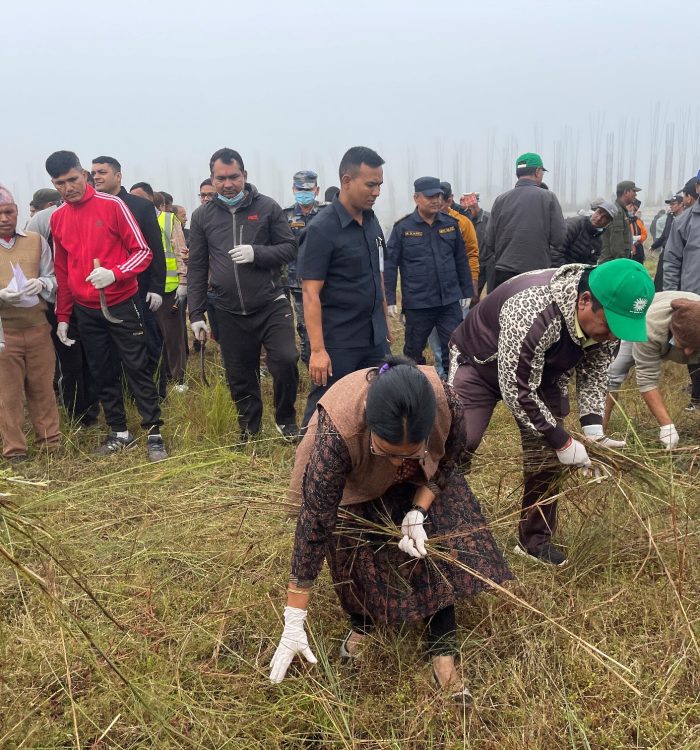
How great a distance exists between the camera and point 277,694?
2.03m

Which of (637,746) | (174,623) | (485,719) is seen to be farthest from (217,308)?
(637,746)

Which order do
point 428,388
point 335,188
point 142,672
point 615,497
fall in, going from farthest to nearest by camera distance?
point 335,188 → point 615,497 → point 142,672 → point 428,388

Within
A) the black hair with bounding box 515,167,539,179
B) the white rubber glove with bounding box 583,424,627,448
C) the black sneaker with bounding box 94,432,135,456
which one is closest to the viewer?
the white rubber glove with bounding box 583,424,627,448

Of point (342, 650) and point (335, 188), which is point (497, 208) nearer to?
point (335, 188)

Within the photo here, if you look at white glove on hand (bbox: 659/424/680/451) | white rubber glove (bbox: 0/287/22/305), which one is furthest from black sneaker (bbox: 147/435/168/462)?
white glove on hand (bbox: 659/424/680/451)

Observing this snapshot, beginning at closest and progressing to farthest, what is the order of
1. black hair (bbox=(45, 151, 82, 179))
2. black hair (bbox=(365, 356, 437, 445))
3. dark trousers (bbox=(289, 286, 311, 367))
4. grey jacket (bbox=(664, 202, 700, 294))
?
black hair (bbox=(365, 356, 437, 445)), black hair (bbox=(45, 151, 82, 179)), grey jacket (bbox=(664, 202, 700, 294)), dark trousers (bbox=(289, 286, 311, 367))

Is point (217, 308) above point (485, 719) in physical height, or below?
above

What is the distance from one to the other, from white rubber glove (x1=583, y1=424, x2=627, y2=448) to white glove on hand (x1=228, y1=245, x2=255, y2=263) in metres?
Answer: 2.05

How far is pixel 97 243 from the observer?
3926mm

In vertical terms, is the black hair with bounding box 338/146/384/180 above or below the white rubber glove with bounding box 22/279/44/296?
above

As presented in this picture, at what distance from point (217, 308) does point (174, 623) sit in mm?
2097

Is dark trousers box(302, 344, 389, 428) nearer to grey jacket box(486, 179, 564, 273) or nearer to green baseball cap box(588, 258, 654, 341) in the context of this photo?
green baseball cap box(588, 258, 654, 341)

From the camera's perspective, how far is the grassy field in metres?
1.91

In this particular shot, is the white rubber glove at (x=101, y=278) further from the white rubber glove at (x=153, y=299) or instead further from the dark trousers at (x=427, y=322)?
the dark trousers at (x=427, y=322)
